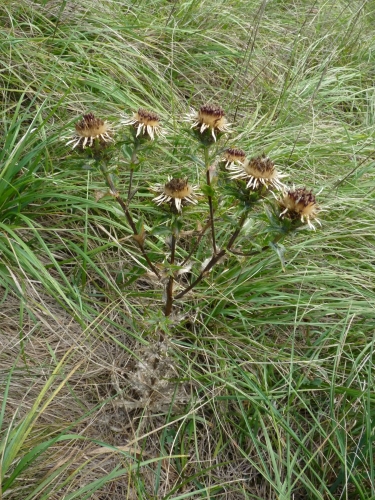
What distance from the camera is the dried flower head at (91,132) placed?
1.12m

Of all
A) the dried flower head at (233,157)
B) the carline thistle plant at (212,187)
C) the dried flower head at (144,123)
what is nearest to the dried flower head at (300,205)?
the carline thistle plant at (212,187)

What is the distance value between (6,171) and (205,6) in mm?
1592

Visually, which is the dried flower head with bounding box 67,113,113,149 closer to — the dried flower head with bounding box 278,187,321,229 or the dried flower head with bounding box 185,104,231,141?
the dried flower head with bounding box 185,104,231,141

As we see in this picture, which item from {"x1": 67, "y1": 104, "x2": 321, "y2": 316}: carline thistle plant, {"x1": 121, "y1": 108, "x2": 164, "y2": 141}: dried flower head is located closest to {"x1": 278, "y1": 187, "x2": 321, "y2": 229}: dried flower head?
{"x1": 67, "y1": 104, "x2": 321, "y2": 316}: carline thistle plant

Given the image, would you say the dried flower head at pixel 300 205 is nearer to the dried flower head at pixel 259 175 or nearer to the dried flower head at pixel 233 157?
the dried flower head at pixel 259 175

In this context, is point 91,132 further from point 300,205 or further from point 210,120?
point 300,205

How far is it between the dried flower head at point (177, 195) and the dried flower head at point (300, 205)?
19cm

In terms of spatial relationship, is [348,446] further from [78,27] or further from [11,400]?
[78,27]

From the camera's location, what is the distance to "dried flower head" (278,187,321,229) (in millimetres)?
1053

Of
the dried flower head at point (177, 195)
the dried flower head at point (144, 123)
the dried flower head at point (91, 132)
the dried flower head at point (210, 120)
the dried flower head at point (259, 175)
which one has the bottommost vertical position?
the dried flower head at point (177, 195)

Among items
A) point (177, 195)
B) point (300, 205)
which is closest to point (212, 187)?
point (177, 195)

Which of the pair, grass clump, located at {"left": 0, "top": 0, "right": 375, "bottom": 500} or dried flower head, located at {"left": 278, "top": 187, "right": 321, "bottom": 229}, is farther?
grass clump, located at {"left": 0, "top": 0, "right": 375, "bottom": 500}

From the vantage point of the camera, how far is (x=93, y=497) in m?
1.22

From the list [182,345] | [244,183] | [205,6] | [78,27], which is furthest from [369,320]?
[205,6]
